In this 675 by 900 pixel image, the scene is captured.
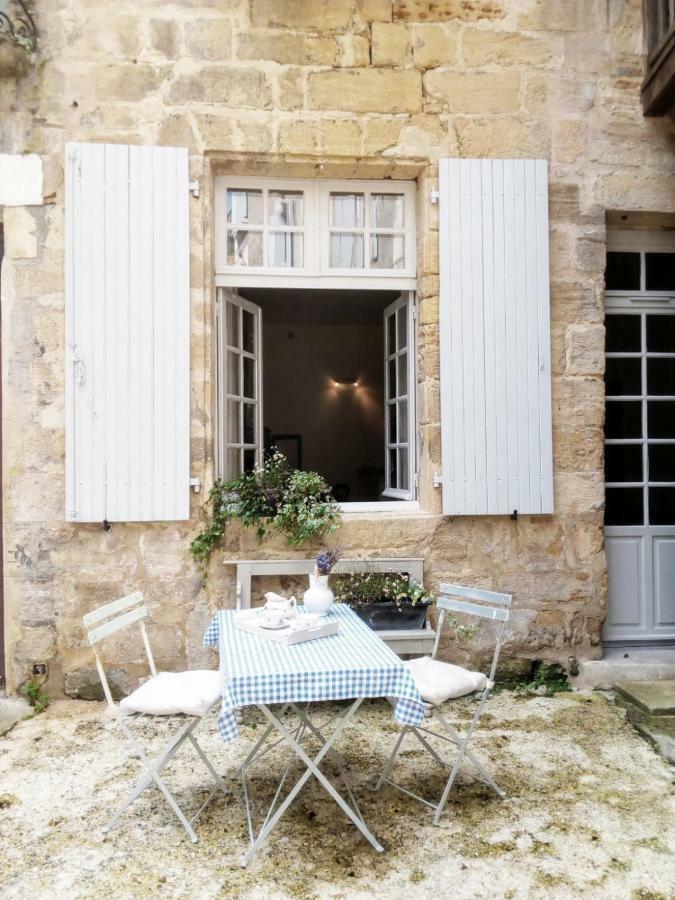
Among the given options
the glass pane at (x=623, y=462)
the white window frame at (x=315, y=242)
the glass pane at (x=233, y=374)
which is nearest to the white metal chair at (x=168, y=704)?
the glass pane at (x=233, y=374)

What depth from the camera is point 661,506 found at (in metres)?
4.78

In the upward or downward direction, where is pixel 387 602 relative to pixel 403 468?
downward

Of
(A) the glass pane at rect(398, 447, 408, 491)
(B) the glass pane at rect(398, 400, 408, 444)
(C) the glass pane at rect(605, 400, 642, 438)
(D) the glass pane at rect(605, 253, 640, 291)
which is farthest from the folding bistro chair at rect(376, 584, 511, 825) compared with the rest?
(D) the glass pane at rect(605, 253, 640, 291)

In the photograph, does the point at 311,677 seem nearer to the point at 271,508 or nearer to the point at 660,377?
the point at 271,508

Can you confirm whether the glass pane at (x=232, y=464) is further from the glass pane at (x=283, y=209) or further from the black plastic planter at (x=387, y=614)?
the glass pane at (x=283, y=209)

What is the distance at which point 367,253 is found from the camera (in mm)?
4555

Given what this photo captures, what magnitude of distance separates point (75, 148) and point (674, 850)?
4505mm

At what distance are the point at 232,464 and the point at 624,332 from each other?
Answer: 276 centimetres

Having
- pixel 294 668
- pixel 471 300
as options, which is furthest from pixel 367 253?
pixel 294 668

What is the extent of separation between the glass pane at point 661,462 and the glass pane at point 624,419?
154 millimetres

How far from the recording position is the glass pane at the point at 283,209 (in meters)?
4.52

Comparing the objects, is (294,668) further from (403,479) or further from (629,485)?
(629,485)

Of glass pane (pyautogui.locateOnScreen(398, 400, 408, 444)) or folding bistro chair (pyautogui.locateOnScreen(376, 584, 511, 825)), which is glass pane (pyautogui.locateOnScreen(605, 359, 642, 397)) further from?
folding bistro chair (pyautogui.locateOnScreen(376, 584, 511, 825))

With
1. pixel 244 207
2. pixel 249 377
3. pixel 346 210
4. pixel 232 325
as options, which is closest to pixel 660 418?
pixel 346 210
